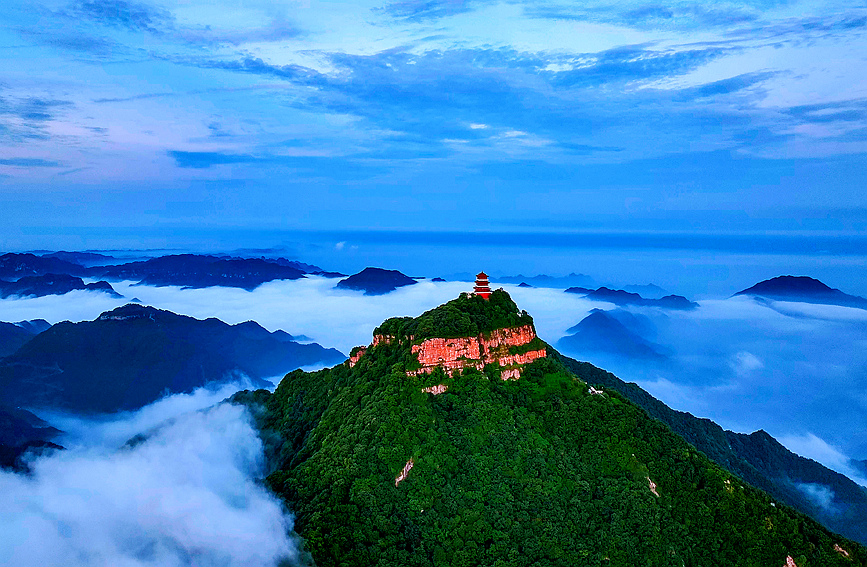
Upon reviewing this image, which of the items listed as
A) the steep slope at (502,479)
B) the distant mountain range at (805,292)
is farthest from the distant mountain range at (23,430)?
the distant mountain range at (805,292)

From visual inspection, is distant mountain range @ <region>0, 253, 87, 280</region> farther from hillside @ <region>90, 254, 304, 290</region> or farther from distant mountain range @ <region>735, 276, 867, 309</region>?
distant mountain range @ <region>735, 276, 867, 309</region>

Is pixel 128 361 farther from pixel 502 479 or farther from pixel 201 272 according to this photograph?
pixel 201 272

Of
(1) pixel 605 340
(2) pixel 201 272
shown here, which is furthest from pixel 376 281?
(2) pixel 201 272

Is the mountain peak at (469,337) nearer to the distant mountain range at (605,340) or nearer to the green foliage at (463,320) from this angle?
A: the green foliage at (463,320)

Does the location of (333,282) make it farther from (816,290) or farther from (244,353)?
(816,290)

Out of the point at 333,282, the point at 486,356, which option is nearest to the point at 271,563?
the point at 486,356
